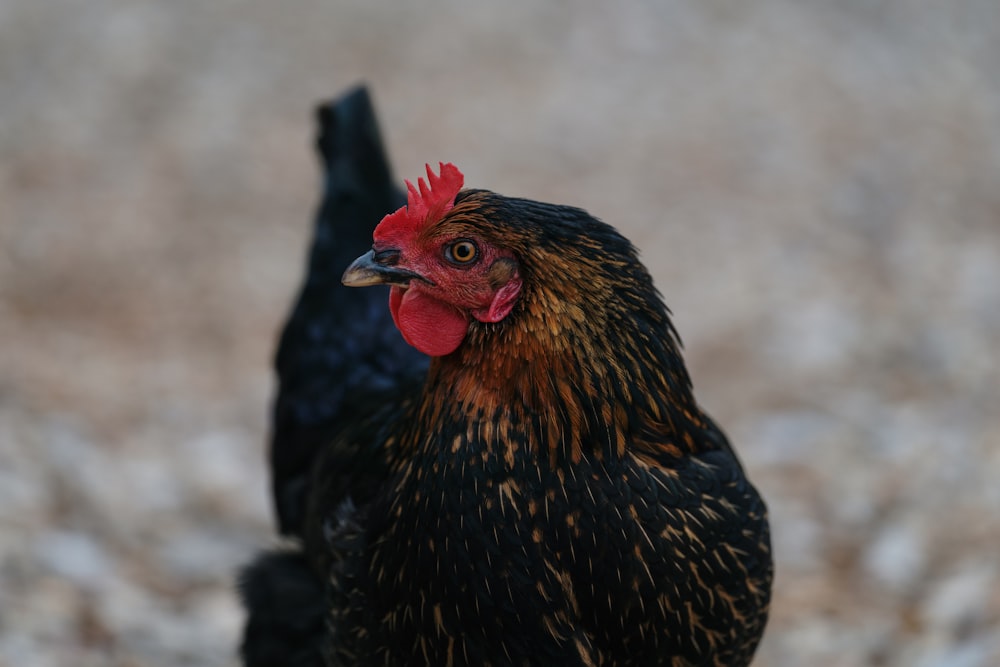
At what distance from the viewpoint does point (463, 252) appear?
2.14 meters

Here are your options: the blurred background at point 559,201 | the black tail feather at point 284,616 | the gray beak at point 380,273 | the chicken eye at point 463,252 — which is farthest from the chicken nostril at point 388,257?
the blurred background at point 559,201

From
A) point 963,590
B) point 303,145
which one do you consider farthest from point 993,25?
point 963,590

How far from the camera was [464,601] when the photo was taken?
216cm

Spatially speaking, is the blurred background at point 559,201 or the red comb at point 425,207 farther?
the blurred background at point 559,201

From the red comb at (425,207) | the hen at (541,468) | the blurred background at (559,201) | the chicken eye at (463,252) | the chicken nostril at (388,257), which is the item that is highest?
the blurred background at (559,201)

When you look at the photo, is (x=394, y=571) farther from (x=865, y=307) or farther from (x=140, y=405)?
(x=865, y=307)

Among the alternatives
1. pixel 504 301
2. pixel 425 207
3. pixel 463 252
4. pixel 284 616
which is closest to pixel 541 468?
pixel 504 301

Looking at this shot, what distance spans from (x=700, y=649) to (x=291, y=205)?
498 centimetres

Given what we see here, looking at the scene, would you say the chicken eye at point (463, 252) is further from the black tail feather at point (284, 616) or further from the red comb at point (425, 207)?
the black tail feather at point (284, 616)

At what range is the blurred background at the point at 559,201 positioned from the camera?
13.6ft

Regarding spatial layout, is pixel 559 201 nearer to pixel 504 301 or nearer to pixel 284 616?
pixel 284 616

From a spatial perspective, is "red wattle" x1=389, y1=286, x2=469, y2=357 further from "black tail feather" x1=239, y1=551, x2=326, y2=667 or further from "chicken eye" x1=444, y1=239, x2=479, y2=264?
"black tail feather" x1=239, y1=551, x2=326, y2=667

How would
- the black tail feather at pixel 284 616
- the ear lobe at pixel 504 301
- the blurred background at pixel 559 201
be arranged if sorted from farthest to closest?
the blurred background at pixel 559 201 < the black tail feather at pixel 284 616 < the ear lobe at pixel 504 301

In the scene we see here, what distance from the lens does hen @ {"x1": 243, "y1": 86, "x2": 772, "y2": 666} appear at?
213cm
